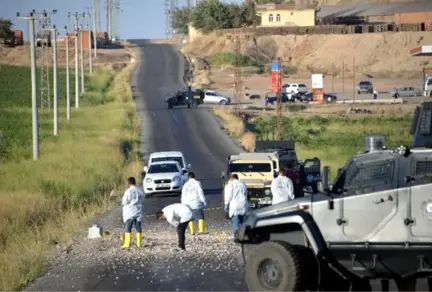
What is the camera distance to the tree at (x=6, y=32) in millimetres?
164750

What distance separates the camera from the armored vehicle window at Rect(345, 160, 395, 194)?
14984 millimetres

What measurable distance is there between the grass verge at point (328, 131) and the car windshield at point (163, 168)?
13.2m

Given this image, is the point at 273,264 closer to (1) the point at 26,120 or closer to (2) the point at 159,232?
(2) the point at 159,232

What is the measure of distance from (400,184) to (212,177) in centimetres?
3248

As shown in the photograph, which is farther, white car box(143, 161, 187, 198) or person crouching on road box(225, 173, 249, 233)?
white car box(143, 161, 187, 198)

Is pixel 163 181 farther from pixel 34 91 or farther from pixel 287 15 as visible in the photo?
pixel 287 15

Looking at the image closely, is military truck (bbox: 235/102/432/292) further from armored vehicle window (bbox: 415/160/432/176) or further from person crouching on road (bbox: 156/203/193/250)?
person crouching on road (bbox: 156/203/193/250)

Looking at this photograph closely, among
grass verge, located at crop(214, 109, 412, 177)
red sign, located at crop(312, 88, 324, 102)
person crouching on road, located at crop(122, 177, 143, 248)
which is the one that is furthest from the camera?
red sign, located at crop(312, 88, 324, 102)

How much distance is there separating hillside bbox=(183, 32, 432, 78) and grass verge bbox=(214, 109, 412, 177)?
49.3 m

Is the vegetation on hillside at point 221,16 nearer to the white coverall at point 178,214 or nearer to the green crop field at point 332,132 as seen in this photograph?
the green crop field at point 332,132

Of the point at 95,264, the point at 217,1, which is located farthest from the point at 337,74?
the point at 95,264

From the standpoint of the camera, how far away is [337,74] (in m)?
130

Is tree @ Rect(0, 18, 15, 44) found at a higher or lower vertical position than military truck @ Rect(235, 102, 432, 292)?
higher

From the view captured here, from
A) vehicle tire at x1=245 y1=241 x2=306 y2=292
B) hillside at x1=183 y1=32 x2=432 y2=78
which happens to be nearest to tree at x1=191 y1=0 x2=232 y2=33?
hillside at x1=183 y1=32 x2=432 y2=78
